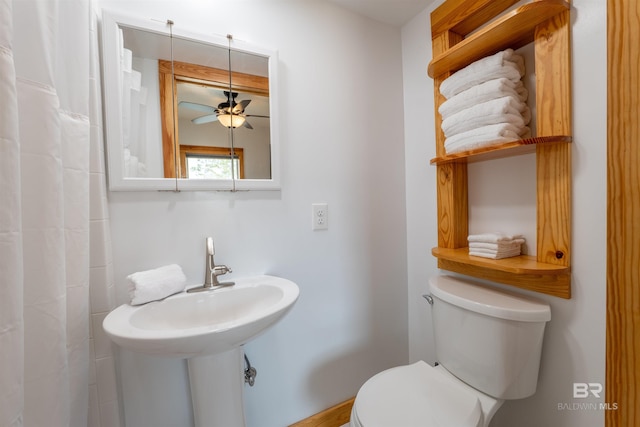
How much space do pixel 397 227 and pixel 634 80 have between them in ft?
3.32

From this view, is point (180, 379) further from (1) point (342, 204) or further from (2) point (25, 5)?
(2) point (25, 5)

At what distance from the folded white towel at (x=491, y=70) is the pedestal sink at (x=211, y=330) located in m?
1.06

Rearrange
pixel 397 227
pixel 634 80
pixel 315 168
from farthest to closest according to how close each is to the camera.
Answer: pixel 397 227, pixel 315 168, pixel 634 80

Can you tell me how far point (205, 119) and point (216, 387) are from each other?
3.33ft

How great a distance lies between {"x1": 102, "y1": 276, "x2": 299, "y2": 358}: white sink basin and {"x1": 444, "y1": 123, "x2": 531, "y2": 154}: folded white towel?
34.6 inches

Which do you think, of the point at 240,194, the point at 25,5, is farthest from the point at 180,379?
the point at 25,5

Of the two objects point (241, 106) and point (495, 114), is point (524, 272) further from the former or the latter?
point (241, 106)

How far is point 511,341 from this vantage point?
35.3 inches

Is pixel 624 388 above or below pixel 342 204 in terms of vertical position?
below

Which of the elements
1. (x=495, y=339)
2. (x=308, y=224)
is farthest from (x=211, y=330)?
(x=495, y=339)

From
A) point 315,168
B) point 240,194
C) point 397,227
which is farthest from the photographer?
point 397,227

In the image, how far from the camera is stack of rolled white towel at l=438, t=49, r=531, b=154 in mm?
955

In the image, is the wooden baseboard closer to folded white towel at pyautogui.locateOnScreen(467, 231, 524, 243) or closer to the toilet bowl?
the toilet bowl

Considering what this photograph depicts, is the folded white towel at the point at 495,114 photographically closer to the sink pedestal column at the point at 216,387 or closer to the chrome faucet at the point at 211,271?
the chrome faucet at the point at 211,271
